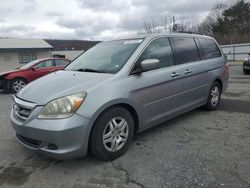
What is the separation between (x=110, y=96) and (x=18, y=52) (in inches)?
916

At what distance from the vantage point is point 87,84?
3.35 m

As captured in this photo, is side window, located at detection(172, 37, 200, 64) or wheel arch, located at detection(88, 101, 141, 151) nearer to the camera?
wheel arch, located at detection(88, 101, 141, 151)

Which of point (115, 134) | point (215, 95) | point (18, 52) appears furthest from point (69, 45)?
point (115, 134)

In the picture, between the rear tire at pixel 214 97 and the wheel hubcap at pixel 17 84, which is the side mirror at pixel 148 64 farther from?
the wheel hubcap at pixel 17 84

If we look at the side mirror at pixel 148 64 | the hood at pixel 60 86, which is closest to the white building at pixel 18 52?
the hood at pixel 60 86

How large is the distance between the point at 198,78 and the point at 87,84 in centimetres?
259

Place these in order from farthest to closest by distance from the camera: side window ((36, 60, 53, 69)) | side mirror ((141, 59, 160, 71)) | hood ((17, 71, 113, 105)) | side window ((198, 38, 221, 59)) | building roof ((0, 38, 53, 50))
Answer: building roof ((0, 38, 53, 50)) < side window ((36, 60, 53, 69)) < side window ((198, 38, 221, 59)) < side mirror ((141, 59, 160, 71)) < hood ((17, 71, 113, 105))

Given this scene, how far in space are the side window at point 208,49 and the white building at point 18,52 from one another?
21331 mm

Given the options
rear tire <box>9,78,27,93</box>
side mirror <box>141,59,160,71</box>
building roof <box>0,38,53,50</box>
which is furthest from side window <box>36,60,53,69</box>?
building roof <box>0,38,53,50</box>

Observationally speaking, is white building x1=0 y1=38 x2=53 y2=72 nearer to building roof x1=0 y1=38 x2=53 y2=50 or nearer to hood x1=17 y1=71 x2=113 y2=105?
building roof x1=0 y1=38 x2=53 y2=50

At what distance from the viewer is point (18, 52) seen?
2405 centimetres

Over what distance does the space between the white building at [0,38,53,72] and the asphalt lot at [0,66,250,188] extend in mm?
21034

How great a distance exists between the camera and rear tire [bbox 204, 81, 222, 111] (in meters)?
5.63

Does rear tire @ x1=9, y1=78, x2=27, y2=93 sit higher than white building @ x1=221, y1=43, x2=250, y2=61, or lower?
lower
